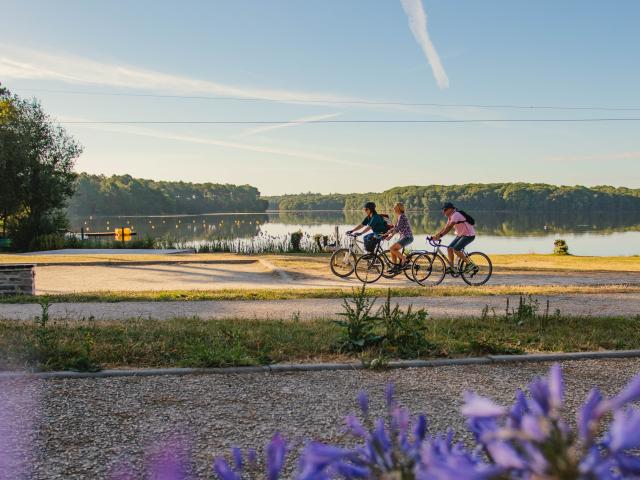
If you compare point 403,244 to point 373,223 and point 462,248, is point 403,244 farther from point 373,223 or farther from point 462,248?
point 462,248

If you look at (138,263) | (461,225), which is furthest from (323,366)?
(138,263)

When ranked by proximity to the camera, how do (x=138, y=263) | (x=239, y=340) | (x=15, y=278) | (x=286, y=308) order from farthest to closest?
(x=138, y=263), (x=15, y=278), (x=286, y=308), (x=239, y=340)

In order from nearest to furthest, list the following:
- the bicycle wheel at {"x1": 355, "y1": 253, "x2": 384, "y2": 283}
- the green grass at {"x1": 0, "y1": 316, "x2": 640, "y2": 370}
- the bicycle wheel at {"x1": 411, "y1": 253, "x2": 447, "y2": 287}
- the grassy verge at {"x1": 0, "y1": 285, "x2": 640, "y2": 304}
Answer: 1. the green grass at {"x1": 0, "y1": 316, "x2": 640, "y2": 370}
2. the grassy verge at {"x1": 0, "y1": 285, "x2": 640, "y2": 304}
3. the bicycle wheel at {"x1": 411, "y1": 253, "x2": 447, "y2": 287}
4. the bicycle wheel at {"x1": 355, "y1": 253, "x2": 384, "y2": 283}

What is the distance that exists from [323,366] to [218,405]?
1365mm

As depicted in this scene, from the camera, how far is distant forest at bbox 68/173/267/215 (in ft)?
360

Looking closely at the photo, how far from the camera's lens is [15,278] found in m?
11.5

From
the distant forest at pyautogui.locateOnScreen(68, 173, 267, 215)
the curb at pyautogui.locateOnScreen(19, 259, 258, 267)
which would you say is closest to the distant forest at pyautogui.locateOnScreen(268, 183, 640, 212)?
the distant forest at pyautogui.locateOnScreen(68, 173, 267, 215)

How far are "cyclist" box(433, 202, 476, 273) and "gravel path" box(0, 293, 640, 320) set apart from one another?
2.60 m

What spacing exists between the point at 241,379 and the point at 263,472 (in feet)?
6.18

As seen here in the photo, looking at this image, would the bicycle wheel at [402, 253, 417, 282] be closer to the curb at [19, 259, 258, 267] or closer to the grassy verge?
the grassy verge

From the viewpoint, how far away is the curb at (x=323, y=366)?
5371mm

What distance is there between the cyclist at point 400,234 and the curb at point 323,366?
24.8ft

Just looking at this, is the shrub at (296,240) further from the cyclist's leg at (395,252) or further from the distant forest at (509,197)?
the distant forest at (509,197)

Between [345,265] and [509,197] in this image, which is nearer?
[345,265]
